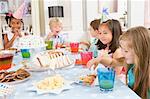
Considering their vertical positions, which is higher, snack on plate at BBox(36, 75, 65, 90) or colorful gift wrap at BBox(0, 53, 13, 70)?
colorful gift wrap at BBox(0, 53, 13, 70)

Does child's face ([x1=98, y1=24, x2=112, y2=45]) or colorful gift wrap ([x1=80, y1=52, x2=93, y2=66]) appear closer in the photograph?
colorful gift wrap ([x1=80, y1=52, x2=93, y2=66])

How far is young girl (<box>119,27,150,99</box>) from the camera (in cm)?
146

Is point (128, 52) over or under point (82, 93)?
over

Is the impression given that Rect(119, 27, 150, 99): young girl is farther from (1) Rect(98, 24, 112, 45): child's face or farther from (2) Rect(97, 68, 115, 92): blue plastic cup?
(1) Rect(98, 24, 112, 45): child's face

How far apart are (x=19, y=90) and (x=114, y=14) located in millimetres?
2835

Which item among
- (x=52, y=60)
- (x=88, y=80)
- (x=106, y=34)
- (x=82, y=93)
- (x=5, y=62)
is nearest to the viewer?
(x=82, y=93)

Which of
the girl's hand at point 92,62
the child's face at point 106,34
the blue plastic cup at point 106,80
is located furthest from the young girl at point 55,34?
the blue plastic cup at point 106,80

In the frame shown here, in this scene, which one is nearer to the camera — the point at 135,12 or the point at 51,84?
the point at 51,84

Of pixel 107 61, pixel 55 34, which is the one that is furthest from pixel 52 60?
pixel 55 34

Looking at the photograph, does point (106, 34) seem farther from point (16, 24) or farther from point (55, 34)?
point (16, 24)

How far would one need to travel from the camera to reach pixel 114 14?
12.8 feet

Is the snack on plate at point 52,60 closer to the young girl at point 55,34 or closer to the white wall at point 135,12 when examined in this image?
the young girl at point 55,34

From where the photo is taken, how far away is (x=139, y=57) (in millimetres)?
1470

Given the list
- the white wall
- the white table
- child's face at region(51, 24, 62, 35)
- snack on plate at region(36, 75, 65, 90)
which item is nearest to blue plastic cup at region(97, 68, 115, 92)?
the white table
